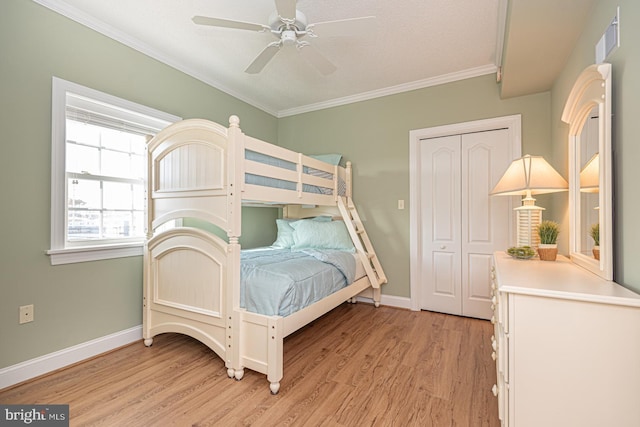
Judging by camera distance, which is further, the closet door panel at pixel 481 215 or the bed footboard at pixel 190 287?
the closet door panel at pixel 481 215

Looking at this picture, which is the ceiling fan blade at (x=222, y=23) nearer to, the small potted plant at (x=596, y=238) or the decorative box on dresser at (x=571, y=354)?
the decorative box on dresser at (x=571, y=354)

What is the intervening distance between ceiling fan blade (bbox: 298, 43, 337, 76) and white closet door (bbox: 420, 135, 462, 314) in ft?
5.27

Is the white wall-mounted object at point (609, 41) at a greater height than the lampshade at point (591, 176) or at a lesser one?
greater

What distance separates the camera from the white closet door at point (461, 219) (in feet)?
9.65

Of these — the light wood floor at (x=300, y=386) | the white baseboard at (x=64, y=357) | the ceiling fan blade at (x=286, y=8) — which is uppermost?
the ceiling fan blade at (x=286, y=8)

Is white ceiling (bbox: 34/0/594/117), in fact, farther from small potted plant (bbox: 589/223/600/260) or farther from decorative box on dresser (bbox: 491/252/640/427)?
decorative box on dresser (bbox: 491/252/640/427)

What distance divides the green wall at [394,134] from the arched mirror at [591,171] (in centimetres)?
117

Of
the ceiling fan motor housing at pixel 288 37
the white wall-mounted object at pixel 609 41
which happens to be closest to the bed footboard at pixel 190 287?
the ceiling fan motor housing at pixel 288 37

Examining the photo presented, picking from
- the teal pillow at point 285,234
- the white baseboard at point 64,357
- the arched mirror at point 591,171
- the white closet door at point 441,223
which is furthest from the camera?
the teal pillow at point 285,234

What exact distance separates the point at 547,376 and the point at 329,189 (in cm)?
243

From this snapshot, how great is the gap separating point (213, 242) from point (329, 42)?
1911 mm

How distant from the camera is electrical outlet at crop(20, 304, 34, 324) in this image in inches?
73.1

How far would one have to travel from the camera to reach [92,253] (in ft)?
7.18

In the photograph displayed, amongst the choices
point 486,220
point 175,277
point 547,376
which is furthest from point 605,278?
point 175,277
